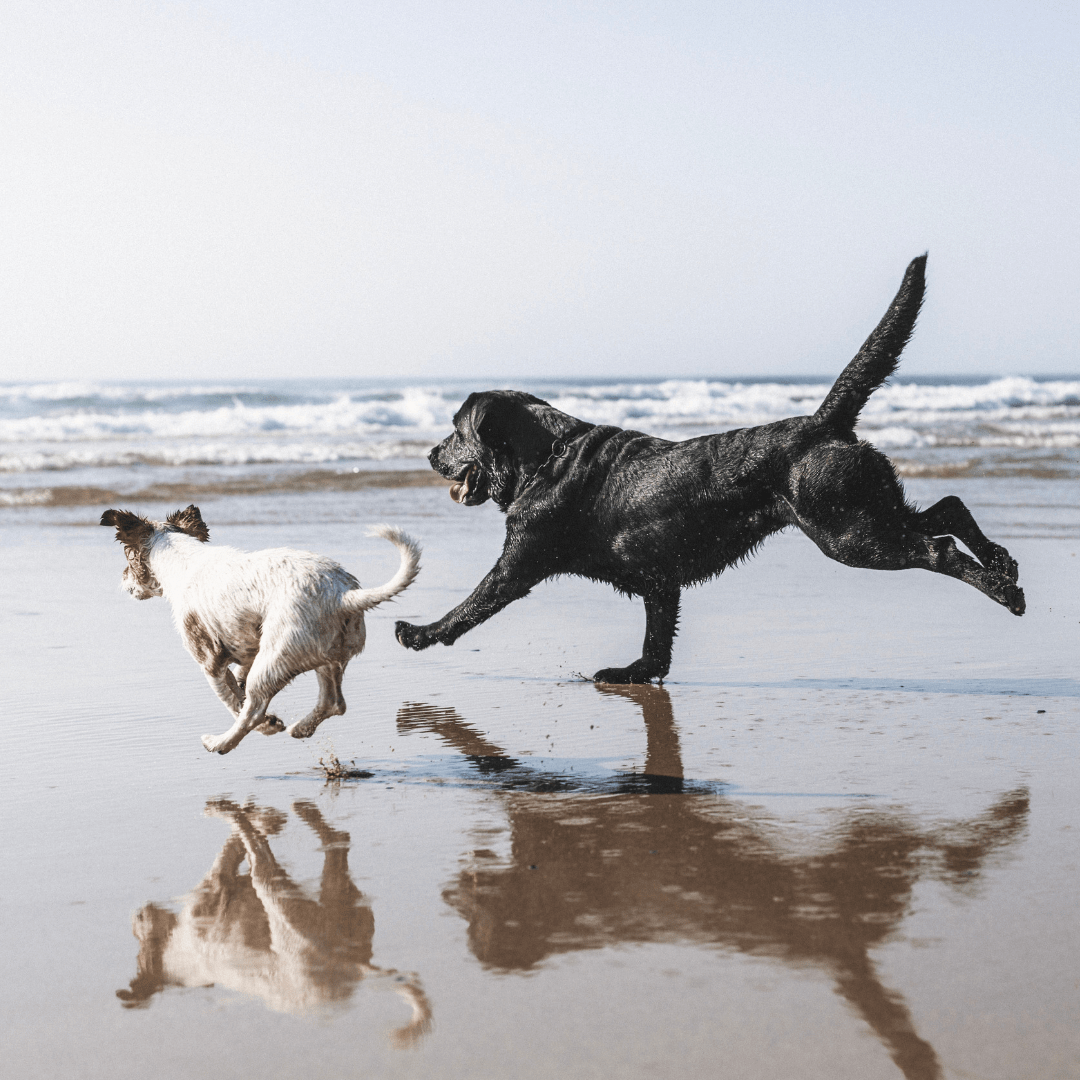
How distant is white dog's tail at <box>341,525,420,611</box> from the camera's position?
12.9 feet

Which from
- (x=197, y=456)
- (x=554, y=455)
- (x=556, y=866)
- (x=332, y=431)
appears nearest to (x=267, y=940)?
(x=556, y=866)

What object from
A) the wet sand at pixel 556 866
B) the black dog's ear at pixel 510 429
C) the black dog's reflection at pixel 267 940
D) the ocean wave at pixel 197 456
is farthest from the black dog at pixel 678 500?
the ocean wave at pixel 197 456

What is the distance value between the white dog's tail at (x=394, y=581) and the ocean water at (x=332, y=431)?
10.7m

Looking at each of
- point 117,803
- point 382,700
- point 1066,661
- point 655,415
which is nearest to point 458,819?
point 117,803

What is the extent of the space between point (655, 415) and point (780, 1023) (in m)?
31.6

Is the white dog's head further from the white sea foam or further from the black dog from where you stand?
the white sea foam

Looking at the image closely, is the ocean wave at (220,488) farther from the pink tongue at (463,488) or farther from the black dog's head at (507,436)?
the black dog's head at (507,436)

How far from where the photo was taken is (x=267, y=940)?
105 inches

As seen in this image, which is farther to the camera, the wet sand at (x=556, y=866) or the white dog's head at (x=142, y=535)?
the white dog's head at (x=142, y=535)

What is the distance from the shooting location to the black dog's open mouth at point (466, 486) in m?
5.52

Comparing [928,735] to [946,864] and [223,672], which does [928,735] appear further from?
[223,672]

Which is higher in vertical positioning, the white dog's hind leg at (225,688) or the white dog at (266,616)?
the white dog at (266,616)

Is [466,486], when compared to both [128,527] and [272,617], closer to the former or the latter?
[128,527]

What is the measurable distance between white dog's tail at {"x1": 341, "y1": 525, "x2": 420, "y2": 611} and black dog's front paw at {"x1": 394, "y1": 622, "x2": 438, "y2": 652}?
123 centimetres
